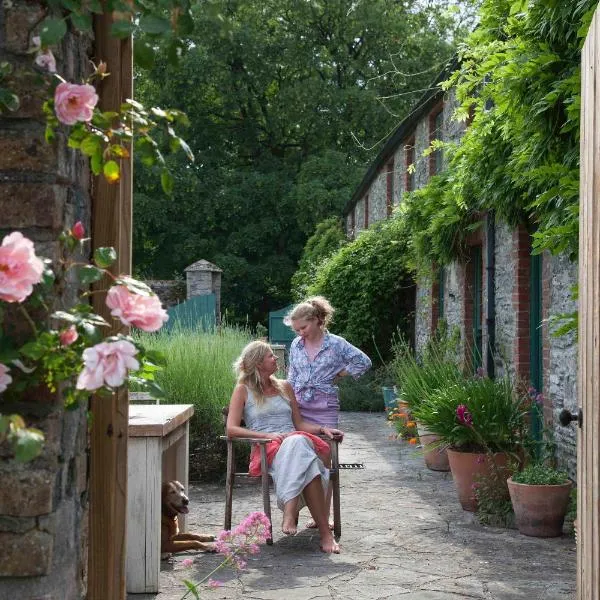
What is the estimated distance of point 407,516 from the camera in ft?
22.9

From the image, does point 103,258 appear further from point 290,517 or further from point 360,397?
point 360,397

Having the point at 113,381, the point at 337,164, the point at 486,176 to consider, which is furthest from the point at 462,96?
the point at 337,164

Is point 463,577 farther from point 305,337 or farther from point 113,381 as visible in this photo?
point 113,381

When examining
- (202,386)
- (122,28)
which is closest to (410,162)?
(202,386)

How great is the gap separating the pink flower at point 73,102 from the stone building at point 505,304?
493cm

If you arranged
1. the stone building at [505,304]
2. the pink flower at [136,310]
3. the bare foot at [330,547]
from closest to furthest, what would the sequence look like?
the pink flower at [136,310] → the bare foot at [330,547] → the stone building at [505,304]

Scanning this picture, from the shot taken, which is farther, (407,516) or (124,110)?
(407,516)

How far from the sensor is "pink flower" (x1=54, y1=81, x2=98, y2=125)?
2096mm

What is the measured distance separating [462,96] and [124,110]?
532 centimetres

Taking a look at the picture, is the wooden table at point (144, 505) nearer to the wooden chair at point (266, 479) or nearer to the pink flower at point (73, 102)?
the wooden chair at point (266, 479)

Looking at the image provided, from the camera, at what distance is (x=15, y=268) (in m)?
1.87

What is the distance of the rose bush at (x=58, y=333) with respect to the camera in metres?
1.87

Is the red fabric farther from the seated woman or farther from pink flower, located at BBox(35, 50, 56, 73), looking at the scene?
A: pink flower, located at BBox(35, 50, 56, 73)

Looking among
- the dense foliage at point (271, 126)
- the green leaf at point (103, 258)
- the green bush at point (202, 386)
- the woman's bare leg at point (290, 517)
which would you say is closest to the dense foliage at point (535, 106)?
the woman's bare leg at point (290, 517)
